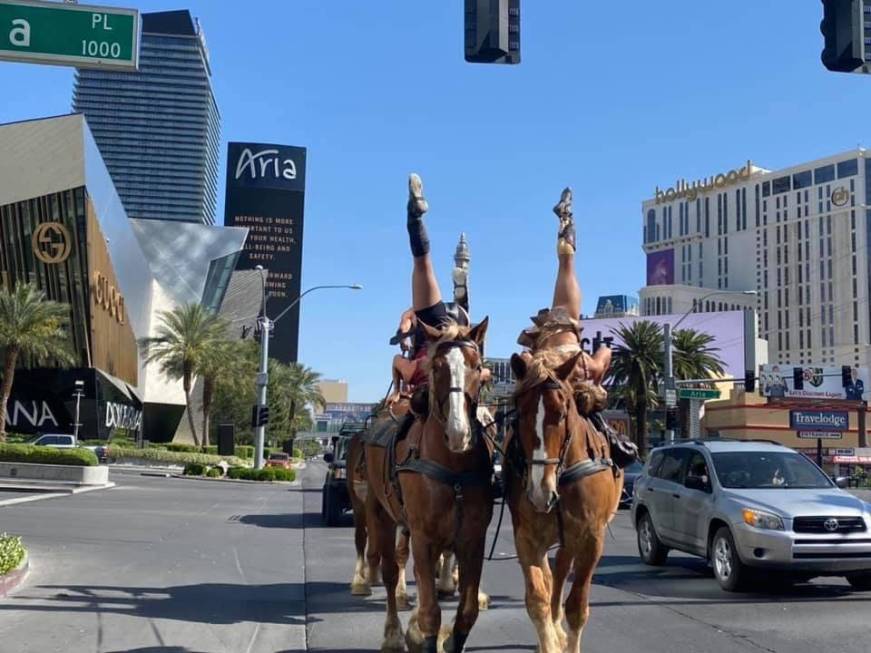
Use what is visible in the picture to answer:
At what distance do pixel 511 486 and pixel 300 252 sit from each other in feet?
452

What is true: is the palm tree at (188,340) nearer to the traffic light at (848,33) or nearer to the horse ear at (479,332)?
the traffic light at (848,33)

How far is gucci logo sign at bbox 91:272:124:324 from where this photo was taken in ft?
201

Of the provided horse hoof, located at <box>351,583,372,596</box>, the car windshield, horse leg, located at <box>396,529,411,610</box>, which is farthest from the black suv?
horse leg, located at <box>396,529,411,610</box>

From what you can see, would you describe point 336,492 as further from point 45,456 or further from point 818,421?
point 818,421

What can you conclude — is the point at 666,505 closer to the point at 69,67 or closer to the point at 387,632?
the point at 387,632

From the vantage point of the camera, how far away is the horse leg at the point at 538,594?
252 inches

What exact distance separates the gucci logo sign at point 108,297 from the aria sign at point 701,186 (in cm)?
12275

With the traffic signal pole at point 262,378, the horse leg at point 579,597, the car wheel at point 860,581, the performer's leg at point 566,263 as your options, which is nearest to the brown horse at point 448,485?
the horse leg at point 579,597

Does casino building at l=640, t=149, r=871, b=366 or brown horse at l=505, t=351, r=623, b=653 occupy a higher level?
casino building at l=640, t=149, r=871, b=366

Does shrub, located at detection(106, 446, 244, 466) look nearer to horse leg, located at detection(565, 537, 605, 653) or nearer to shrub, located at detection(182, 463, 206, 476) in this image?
shrub, located at detection(182, 463, 206, 476)

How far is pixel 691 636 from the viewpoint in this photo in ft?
28.2

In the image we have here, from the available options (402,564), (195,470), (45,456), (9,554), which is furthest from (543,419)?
(195,470)

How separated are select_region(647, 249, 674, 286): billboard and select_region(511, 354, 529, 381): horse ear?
163226 millimetres

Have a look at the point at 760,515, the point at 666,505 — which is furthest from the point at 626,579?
the point at 760,515
